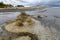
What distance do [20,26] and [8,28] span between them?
0.41 feet

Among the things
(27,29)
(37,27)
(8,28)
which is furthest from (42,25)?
(8,28)

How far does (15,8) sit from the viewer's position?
1658 millimetres

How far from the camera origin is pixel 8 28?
1449mm

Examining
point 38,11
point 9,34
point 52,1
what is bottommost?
point 9,34

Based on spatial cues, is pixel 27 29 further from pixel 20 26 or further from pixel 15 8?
pixel 15 8

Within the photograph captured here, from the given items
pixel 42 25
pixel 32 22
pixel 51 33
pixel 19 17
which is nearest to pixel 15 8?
pixel 19 17

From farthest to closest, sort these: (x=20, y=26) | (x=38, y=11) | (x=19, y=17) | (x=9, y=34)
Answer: (x=38, y=11), (x=19, y=17), (x=20, y=26), (x=9, y=34)

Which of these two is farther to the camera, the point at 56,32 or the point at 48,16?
the point at 48,16

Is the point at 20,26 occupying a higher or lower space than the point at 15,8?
lower

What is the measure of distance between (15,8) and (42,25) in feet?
1.21

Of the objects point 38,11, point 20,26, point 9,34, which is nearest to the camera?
point 9,34

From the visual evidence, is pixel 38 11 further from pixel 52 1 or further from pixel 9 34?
pixel 9 34

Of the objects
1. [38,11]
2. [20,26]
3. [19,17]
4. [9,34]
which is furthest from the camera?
[38,11]

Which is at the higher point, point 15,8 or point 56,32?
point 15,8
